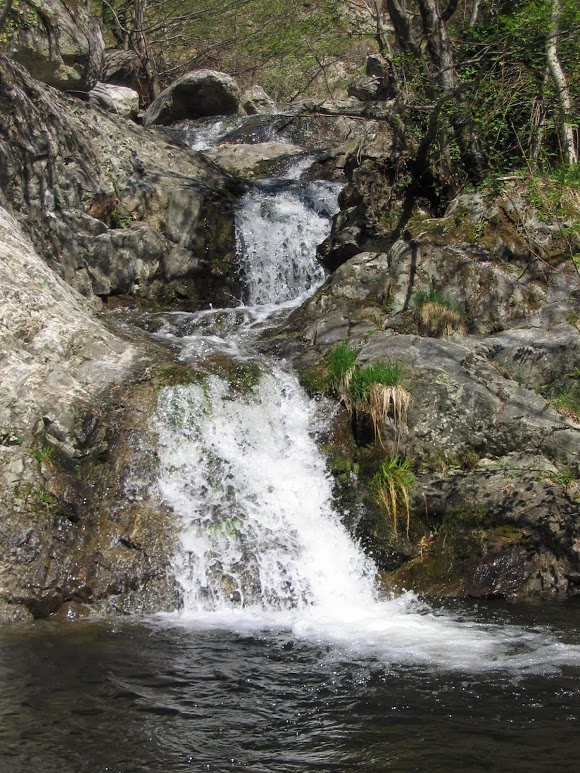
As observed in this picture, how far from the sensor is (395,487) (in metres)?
7.08

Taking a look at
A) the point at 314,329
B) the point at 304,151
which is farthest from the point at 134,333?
the point at 304,151

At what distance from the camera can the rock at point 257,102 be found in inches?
819

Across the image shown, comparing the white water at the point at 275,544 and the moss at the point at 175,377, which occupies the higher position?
the moss at the point at 175,377

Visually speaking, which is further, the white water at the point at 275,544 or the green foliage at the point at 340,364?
the green foliage at the point at 340,364

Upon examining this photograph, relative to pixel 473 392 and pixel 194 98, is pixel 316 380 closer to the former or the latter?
pixel 473 392

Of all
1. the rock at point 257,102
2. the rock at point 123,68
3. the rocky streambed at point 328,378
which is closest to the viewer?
the rocky streambed at point 328,378

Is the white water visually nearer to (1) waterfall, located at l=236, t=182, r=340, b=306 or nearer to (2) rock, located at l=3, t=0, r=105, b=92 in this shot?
(1) waterfall, located at l=236, t=182, r=340, b=306

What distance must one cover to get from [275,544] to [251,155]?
10.3 meters

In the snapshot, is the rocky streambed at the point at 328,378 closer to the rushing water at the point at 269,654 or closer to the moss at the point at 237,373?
the rushing water at the point at 269,654

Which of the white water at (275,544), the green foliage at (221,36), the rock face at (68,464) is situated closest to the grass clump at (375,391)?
the white water at (275,544)

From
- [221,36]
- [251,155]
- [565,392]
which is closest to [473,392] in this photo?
[565,392]

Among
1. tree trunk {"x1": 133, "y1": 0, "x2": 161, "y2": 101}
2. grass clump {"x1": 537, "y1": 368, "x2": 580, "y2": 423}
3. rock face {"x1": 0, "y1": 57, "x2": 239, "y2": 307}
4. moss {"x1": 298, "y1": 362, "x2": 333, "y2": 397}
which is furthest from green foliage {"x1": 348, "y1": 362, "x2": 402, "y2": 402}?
tree trunk {"x1": 133, "y1": 0, "x2": 161, "y2": 101}

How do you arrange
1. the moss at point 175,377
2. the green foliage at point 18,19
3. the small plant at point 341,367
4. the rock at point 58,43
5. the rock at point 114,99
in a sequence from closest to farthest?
the moss at point 175,377
the small plant at point 341,367
the green foliage at point 18,19
the rock at point 58,43
the rock at point 114,99

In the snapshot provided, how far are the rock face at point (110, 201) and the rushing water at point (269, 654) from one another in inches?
97.4
